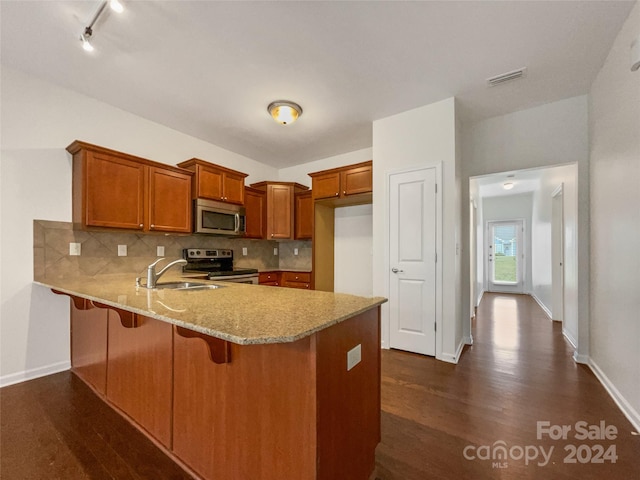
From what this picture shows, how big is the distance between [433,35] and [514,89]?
132cm

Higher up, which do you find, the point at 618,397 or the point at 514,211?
the point at 514,211

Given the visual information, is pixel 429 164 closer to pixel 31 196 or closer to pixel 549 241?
pixel 31 196

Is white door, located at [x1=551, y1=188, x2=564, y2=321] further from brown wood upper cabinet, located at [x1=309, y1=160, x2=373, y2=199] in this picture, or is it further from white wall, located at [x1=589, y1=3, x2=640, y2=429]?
brown wood upper cabinet, located at [x1=309, y1=160, x2=373, y2=199]

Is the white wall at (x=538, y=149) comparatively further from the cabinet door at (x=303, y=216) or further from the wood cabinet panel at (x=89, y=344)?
the wood cabinet panel at (x=89, y=344)

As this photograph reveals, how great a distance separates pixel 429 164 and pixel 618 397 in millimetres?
2427

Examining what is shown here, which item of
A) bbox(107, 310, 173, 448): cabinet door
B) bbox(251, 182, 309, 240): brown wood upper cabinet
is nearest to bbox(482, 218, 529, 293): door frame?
bbox(251, 182, 309, 240): brown wood upper cabinet

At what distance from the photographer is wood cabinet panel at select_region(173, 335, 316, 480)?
3.18ft

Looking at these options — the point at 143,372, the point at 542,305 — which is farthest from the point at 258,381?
the point at 542,305

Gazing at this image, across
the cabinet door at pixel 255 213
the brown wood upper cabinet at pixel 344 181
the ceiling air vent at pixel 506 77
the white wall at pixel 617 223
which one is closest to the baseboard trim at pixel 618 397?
the white wall at pixel 617 223

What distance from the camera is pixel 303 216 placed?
14.8ft

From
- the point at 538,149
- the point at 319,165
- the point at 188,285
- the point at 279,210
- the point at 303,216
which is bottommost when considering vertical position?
the point at 188,285

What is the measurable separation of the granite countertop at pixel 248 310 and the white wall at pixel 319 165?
10.6 ft

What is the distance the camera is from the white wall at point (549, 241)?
10.5 ft

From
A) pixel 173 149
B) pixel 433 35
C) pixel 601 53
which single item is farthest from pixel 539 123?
pixel 173 149
